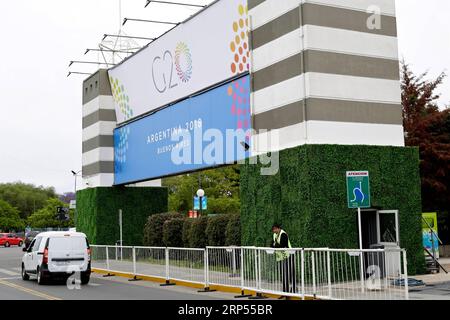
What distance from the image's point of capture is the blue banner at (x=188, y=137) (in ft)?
75.0

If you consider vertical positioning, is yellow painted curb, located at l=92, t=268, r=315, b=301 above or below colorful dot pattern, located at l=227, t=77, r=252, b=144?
below

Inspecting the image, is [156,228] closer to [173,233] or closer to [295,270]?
[173,233]

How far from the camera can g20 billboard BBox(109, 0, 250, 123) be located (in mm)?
23297

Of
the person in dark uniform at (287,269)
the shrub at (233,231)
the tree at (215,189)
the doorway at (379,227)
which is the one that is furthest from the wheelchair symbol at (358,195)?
the tree at (215,189)

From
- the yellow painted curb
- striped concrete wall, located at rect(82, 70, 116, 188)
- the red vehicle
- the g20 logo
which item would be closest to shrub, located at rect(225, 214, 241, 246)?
the yellow painted curb

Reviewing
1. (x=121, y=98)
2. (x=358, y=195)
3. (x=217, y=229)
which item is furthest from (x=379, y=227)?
(x=121, y=98)

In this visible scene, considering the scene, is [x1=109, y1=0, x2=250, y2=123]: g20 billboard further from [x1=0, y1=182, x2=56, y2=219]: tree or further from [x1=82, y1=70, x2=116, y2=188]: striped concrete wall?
[x1=0, y1=182, x2=56, y2=219]: tree

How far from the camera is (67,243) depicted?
832 inches

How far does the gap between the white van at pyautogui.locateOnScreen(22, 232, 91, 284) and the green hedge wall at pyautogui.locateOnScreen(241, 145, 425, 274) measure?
225 inches

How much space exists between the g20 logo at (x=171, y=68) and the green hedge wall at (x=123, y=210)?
7.90 m

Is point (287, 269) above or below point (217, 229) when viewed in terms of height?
below

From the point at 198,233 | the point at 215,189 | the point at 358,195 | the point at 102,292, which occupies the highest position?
the point at 215,189

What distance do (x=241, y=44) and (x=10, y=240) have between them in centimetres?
5572

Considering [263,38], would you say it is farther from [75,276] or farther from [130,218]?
[130,218]
